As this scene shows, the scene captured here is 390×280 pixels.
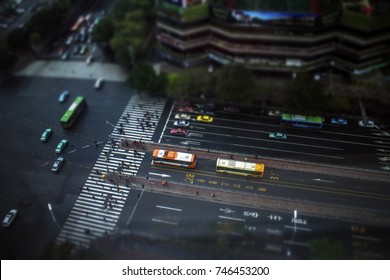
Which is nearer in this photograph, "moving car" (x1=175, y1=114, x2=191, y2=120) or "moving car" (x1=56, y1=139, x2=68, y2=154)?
"moving car" (x1=56, y1=139, x2=68, y2=154)

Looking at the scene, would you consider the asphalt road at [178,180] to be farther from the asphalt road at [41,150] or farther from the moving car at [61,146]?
the moving car at [61,146]

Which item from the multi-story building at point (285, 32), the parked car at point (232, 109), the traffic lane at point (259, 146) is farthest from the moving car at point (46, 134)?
the parked car at point (232, 109)

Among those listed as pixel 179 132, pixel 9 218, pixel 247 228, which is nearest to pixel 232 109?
pixel 179 132

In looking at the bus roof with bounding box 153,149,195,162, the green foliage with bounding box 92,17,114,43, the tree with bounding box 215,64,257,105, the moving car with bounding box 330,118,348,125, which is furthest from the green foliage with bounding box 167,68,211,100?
the moving car with bounding box 330,118,348,125

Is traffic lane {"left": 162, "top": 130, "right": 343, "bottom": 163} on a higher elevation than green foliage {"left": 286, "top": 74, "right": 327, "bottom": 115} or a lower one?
lower

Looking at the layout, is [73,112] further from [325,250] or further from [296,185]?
[325,250]

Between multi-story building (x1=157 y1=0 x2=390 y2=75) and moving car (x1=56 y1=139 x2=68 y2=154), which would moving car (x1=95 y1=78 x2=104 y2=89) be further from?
multi-story building (x1=157 y1=0 x2=390 y2=75)
